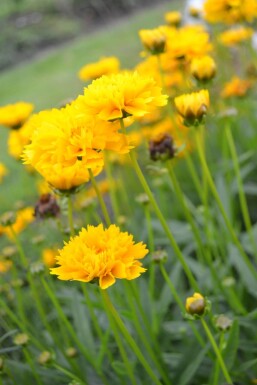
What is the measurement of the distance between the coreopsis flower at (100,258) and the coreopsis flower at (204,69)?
47 centimetres

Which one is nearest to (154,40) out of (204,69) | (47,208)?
(204,69)

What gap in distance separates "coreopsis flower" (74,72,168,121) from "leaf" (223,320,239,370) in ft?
1.31

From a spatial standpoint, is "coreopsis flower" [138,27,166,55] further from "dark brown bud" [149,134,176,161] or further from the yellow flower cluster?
the yellow flower cluster

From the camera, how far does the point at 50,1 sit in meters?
7.91

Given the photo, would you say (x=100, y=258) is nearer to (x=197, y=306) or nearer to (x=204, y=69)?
(x=197, y=306)

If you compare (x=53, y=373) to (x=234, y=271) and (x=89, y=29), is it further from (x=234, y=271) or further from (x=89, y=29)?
(x=89, y=29)

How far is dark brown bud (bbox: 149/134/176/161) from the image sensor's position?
3.28ft

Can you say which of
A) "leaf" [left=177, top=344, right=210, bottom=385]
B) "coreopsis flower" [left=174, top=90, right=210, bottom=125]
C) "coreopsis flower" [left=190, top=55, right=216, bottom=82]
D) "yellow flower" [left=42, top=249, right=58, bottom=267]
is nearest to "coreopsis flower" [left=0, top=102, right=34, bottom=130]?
"yellow flower" [left=42, top=249, right=58, bottom=267]

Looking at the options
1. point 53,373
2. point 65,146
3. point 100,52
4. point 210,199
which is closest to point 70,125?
point 65,146

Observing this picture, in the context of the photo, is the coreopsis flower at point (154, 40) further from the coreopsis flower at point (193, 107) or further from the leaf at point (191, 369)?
the leaf at point (191, 369)

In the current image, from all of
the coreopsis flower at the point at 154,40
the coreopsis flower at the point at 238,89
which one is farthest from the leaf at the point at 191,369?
the coreopsis flower at the point at 238,89

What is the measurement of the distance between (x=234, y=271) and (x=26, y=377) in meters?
0.60

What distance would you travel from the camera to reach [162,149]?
100 cm

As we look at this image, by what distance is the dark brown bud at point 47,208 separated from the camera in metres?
1.07
